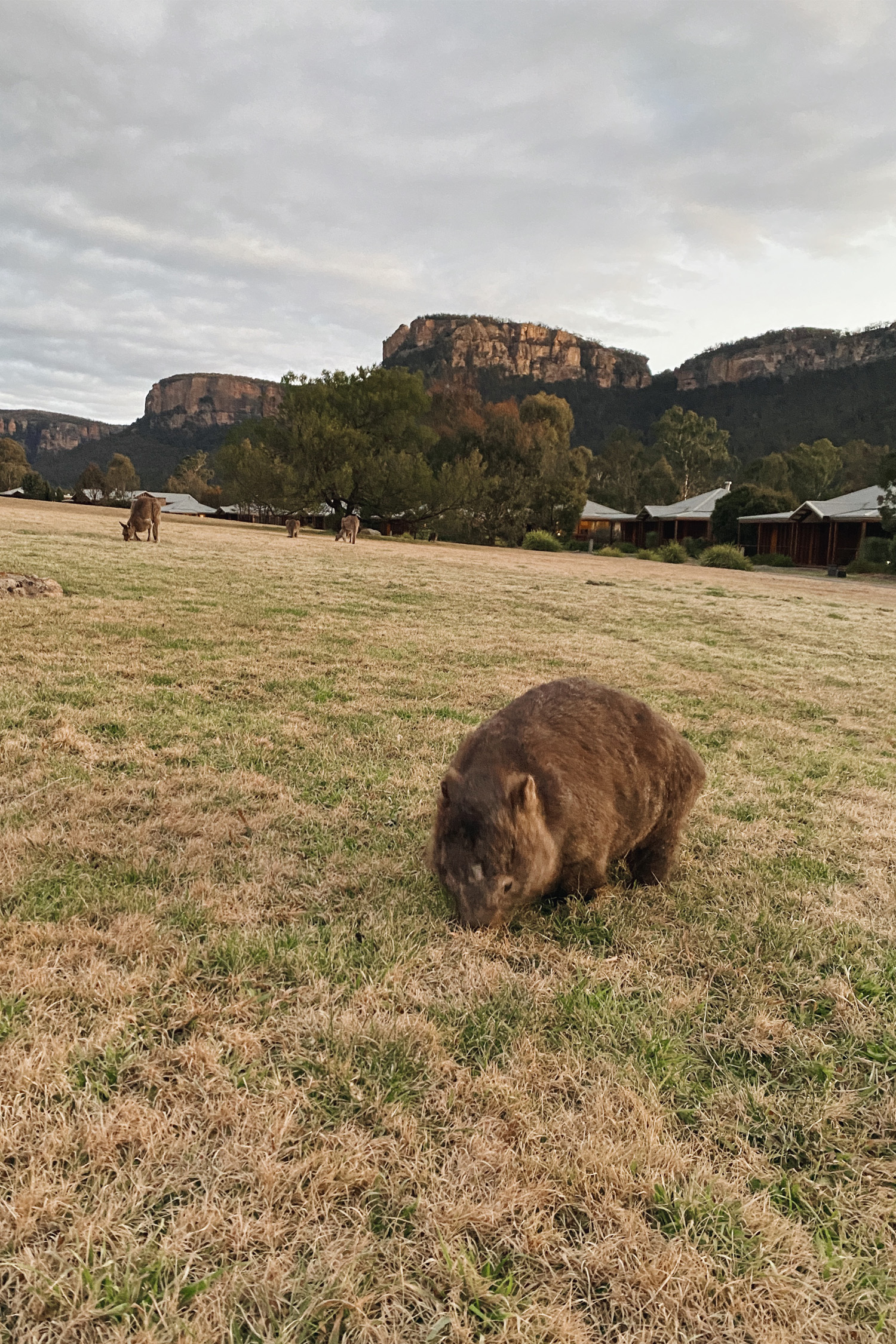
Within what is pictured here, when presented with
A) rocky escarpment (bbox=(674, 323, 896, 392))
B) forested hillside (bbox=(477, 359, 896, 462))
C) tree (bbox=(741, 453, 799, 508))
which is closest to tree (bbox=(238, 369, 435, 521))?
tree (bbox=(741, 453, 799, 508))

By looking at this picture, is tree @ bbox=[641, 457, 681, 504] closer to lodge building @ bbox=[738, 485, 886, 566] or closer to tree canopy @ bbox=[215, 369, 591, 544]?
tree canopy @ bbox=[215, 369, 591, 544]

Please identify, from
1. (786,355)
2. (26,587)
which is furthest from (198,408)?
(26,587)

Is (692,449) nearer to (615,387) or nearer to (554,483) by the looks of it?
(554,483)

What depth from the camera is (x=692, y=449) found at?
79.1 meters

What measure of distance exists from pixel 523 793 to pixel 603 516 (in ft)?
219

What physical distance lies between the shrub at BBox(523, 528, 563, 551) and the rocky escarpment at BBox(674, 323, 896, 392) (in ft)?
272

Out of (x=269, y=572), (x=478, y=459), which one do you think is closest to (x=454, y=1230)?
(x=269, y=572)

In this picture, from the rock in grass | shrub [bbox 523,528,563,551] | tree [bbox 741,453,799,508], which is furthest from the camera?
tree [bbox 741,453,799,508]

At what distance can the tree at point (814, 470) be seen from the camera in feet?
208

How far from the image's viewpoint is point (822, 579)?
3416 cm

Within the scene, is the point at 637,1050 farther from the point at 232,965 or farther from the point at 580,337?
the point at 580,337

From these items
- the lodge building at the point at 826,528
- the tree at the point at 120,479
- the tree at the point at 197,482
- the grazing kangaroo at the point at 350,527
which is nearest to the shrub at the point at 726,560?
the lodge building at the point at 826,528

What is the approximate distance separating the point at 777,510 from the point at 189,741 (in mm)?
53023

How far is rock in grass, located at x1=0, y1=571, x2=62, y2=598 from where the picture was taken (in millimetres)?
10508
